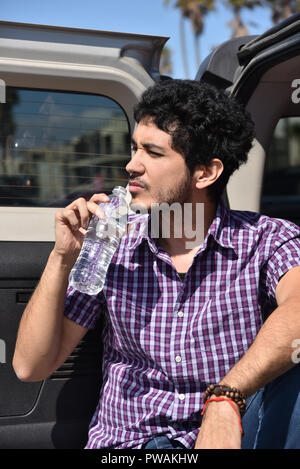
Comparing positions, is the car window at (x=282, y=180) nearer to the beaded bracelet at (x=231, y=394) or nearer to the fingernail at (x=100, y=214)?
the fingernail at (x=100, y=214)

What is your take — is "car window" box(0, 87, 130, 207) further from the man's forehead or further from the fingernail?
the fingernail

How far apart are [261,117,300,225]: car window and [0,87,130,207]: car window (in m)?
0.89

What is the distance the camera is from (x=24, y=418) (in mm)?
2465

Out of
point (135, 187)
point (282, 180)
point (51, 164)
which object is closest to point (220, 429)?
point (135, 187)

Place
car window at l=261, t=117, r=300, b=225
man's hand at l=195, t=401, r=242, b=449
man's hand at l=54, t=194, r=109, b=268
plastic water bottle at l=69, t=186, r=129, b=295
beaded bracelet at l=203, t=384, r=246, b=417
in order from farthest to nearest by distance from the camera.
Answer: car window at l=261, t=117, r=300, b=225 → plastic water bottle at l=69, t=186, r=129, b=295 → man's hand at l=54, t=194, r=109, b=268 → beaded bracelet at l=203, t=384, r=246, b=417 → man's hand at l=195, t=401, r=242, b=449

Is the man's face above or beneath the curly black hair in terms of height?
beneath

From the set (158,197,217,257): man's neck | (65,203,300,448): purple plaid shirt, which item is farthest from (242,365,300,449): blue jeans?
(158,197,217,257): man's neck

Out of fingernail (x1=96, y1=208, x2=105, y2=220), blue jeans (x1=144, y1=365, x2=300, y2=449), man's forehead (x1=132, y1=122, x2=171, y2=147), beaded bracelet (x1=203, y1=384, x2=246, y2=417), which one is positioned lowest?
blue jeans (x1=144, y1=365, x2=300, y2=449)

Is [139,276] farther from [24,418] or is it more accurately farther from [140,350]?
[24,418]

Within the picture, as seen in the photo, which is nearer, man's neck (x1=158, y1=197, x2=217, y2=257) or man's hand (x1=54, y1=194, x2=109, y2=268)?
man's hand (x1=54, y1=194, x2=109, y2=268)

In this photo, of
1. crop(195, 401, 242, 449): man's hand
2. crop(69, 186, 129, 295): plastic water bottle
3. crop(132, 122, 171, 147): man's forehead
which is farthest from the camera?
crop(132, 122, 171, 147): man's forehead

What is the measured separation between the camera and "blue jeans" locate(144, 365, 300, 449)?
190cm

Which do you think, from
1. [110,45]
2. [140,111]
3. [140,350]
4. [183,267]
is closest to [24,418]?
[140,350]
